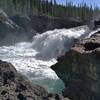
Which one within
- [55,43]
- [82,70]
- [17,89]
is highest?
[17,89]

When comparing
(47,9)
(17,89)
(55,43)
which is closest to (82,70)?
(17,89)

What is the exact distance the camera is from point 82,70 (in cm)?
1263

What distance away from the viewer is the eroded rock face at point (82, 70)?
12.1 m

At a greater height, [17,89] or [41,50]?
[17,89]

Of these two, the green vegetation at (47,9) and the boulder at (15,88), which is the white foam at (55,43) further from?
the boulder at (15,88)

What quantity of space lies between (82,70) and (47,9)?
77.2 metres

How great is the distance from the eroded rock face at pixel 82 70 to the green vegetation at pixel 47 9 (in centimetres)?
6725

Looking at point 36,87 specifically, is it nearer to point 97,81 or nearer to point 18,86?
point 18,86

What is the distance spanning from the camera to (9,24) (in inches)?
2539

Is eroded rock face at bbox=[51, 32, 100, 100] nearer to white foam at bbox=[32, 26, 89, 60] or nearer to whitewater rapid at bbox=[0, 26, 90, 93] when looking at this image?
whitewater rapid at bbox=[0, 26, 90, 93]

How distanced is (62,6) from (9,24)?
Result: 29505 mm

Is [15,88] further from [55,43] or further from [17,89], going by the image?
[55,43]

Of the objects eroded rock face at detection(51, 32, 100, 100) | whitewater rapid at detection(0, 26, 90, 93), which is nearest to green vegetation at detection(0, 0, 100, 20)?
whitewater rapid at detection(0, 26, 90, 93)

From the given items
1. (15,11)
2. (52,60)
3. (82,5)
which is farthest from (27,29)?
(82,5)
